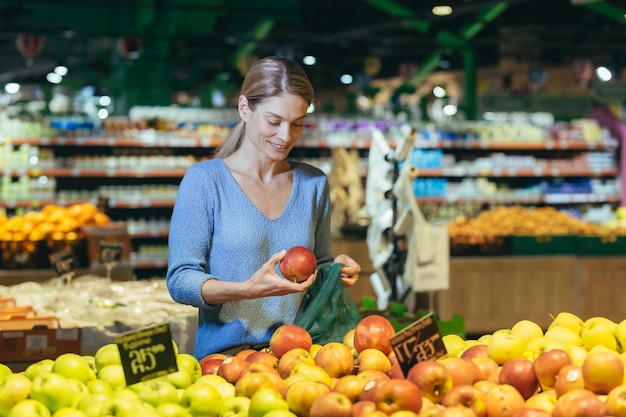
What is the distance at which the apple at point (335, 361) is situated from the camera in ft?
7.20

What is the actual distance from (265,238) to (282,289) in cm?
30

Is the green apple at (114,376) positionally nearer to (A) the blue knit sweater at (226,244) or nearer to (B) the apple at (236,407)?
(B) the apple at (236,407)

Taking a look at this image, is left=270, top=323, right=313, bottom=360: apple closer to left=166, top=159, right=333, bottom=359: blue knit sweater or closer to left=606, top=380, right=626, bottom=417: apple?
left=166, top=159, right=333, bottom=359: blue knit sweater

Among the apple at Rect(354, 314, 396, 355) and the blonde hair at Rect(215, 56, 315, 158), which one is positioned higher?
the blonde hair at Rect(215, 56, 315, 158)

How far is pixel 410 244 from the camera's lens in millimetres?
6398

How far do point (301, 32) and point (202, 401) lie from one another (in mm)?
15697

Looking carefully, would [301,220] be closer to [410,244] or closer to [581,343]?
[581,343]

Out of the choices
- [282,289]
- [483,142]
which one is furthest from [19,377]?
[483,142]

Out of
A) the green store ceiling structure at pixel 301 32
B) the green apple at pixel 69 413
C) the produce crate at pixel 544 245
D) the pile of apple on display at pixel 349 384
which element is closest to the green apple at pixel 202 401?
the pile of apple on display at pixel 349 384

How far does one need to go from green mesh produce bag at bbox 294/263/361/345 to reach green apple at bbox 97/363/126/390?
2.26ft

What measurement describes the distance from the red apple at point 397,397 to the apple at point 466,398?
3.6 inches

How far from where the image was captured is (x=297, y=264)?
→ 2521mm

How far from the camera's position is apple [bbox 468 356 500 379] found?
7.09 feet

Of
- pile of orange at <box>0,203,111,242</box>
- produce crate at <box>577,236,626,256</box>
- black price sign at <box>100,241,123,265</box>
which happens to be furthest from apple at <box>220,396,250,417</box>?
produce crate at <box>577,236,626,256</box>
